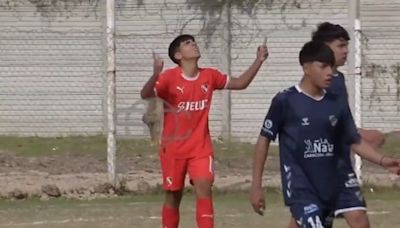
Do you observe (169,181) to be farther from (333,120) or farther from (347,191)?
(333,120)

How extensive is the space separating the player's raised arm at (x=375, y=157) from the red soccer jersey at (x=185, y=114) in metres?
2.04

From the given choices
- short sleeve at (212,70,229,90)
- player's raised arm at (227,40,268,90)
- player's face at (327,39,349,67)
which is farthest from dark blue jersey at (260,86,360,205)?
short sleeve at (212,70,229,90)

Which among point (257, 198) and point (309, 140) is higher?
point (309, 140)

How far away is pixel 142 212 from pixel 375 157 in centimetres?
476

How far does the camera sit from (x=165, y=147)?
9977mm

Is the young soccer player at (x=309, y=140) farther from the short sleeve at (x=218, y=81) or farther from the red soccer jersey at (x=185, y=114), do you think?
the short sleeve at (x=218, y=81)

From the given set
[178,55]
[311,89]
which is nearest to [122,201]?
[178,55]

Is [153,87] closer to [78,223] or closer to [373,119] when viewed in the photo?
[78,223]

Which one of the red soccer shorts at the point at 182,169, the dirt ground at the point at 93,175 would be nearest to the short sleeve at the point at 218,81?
the red soccer shorts at the point at 182,169

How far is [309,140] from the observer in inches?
297

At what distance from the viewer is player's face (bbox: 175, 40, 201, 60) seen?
9.91 m

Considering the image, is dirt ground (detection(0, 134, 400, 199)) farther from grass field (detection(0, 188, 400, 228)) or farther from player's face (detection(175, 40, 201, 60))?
player's face (detection(175, 40, 201, 60))

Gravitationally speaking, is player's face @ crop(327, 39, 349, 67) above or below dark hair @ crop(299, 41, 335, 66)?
below

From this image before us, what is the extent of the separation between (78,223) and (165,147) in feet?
5.82
